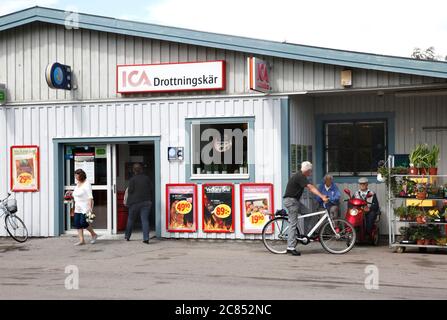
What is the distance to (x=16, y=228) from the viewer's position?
15.7 metres

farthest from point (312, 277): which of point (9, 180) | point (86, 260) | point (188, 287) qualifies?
point (9, 180)

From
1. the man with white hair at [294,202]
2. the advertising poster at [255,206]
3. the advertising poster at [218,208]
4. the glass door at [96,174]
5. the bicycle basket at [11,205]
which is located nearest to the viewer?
the man with white hair at [294,202]

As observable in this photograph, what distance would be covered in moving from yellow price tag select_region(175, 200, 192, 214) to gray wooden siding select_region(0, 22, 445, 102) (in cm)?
241

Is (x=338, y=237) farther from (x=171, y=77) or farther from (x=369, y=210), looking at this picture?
(x=171, y=77)

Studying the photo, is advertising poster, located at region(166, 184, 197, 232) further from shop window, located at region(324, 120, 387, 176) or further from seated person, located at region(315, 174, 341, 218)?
shop window, located at region(324, 120, 387, 176)

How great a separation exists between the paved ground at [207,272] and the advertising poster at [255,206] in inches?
17.0

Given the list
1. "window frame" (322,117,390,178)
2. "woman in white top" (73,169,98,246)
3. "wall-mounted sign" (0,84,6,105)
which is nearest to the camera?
"woman in white top" (73,169,98,246)

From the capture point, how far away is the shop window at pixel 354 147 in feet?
51.4

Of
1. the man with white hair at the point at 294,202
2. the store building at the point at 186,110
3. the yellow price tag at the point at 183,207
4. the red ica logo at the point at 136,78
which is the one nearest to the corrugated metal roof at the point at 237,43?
the store building at the point at 186,110

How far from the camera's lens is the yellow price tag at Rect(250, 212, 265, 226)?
14.5m

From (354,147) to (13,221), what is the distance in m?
7.92

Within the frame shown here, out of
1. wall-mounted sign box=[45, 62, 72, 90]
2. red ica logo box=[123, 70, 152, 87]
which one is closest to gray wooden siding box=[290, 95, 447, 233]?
red ica logo box=[123, 70, 152, 87]

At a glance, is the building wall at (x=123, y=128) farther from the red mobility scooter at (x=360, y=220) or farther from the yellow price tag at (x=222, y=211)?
the red mobility scooter at (x=360, y=220)

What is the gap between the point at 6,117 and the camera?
638 inches
